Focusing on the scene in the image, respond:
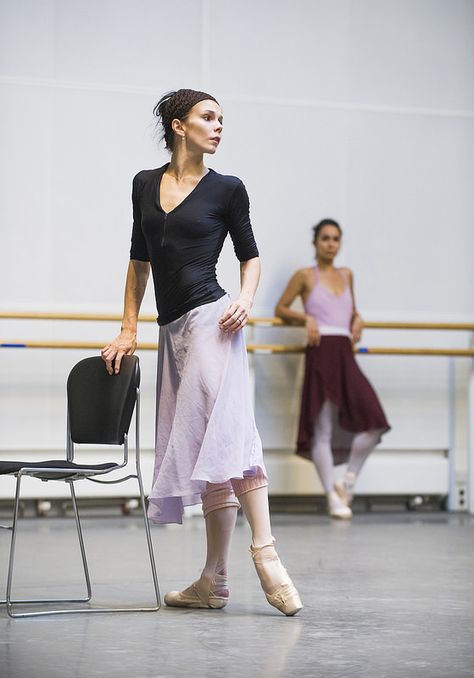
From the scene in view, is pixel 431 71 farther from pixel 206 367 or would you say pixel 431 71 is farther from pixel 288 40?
pixel 206 367

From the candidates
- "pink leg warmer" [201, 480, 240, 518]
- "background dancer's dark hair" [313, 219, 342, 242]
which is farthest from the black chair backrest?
"background dancer's dark hair" [313, 219, 342, 242]

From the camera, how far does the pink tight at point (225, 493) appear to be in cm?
287

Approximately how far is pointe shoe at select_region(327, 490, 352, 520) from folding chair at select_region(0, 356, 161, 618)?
2.56 metres

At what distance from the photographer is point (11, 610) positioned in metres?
2.89

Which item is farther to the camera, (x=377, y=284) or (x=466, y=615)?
(x=377, y=284)

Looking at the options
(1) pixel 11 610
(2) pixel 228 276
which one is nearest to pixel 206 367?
(1) pixel 11 610

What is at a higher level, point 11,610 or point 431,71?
point 431,71

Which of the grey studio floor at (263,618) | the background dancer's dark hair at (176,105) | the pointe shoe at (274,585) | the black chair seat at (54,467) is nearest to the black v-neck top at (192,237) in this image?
the background dancer's dark hair at (176,105)

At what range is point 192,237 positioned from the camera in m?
2.91

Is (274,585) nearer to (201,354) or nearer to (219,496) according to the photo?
(219,496)

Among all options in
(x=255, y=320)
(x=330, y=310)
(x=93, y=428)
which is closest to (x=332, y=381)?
(x=330, y=310)

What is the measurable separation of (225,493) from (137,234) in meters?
0.69

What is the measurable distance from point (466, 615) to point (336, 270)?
3.27 m

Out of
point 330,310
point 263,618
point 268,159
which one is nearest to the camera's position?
point 263,618
